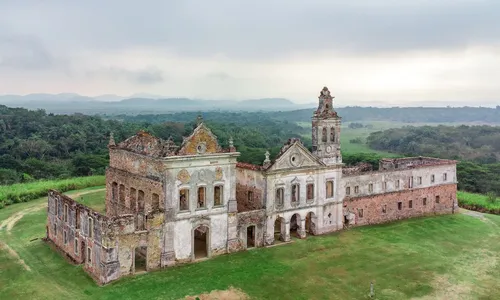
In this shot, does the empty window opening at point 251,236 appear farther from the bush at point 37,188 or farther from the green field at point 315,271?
the bush at point 37,188

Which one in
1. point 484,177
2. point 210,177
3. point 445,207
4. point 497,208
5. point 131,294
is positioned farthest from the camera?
point 484,177

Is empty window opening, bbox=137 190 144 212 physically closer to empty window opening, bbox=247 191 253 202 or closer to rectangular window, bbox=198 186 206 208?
rectangular window, bbox=198 186 206 208

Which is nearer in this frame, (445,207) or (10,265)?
(10,265)

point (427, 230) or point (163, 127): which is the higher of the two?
point (163, 127)

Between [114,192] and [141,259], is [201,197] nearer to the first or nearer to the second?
[141,259]

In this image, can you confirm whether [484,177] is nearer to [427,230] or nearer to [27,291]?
[427,230]

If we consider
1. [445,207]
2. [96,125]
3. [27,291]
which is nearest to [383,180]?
[445,207]
